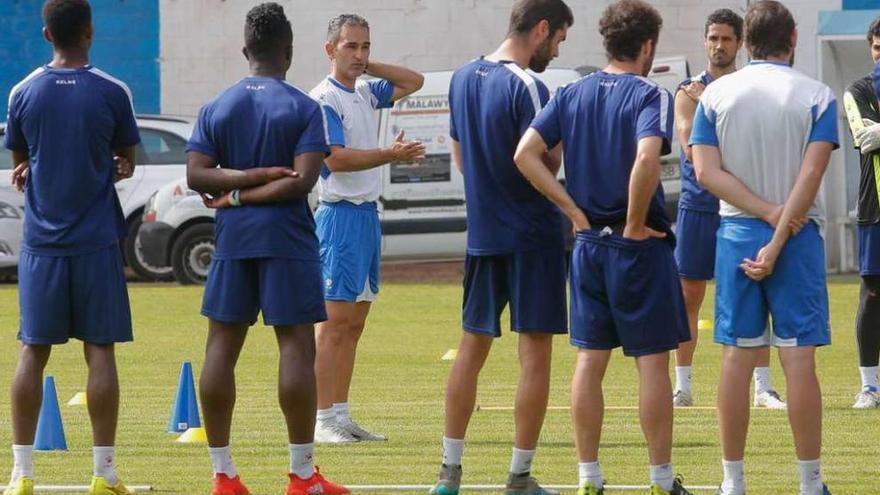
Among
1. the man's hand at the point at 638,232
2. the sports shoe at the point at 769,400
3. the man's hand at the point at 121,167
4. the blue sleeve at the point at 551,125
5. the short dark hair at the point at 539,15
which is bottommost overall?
the sports shoe at the point at 769,400

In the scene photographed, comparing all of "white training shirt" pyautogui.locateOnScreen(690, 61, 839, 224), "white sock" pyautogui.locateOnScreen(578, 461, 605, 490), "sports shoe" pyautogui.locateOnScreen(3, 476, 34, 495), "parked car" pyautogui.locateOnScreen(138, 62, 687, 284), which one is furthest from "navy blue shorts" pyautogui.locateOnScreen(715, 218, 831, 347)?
"parked car" pyautogui.locateOnScreen(138, 62, 687, 284)

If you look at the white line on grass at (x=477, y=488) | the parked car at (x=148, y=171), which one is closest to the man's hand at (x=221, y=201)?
the white line on grass at (x=477, y=488)

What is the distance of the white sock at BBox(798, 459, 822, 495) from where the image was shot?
7535 mm

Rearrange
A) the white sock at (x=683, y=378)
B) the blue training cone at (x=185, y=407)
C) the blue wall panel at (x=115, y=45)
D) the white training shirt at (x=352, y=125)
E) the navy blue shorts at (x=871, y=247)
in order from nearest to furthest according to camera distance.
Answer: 1. the white training shirt at (x=352, y=125)
2. the blue training cone at (x=185, y=407)
3. the navy blue shorts at (x=871, y=247)
4. the white sock at (x=683, y=378)
5. the blue wall panel at (x=115, y=45)

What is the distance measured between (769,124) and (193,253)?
15.1 metres

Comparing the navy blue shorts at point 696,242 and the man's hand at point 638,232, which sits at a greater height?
→ the man's hand at point 638,232

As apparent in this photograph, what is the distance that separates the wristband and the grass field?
1.24 metres

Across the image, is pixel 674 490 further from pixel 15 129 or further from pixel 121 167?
pixel 15 129

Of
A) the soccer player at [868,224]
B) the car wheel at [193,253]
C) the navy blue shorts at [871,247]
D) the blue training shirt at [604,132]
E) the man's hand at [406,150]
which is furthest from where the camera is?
the car wheel at [193,253]

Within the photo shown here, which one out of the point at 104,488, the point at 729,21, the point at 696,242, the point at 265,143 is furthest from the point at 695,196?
the point at 104,488

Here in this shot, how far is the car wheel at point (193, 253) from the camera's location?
21906 millimetres

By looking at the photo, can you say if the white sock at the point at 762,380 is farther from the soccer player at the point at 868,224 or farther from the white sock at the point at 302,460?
the white sock at the point at 302,460

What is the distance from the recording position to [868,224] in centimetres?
1088

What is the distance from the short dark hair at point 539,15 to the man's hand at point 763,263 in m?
1.36
